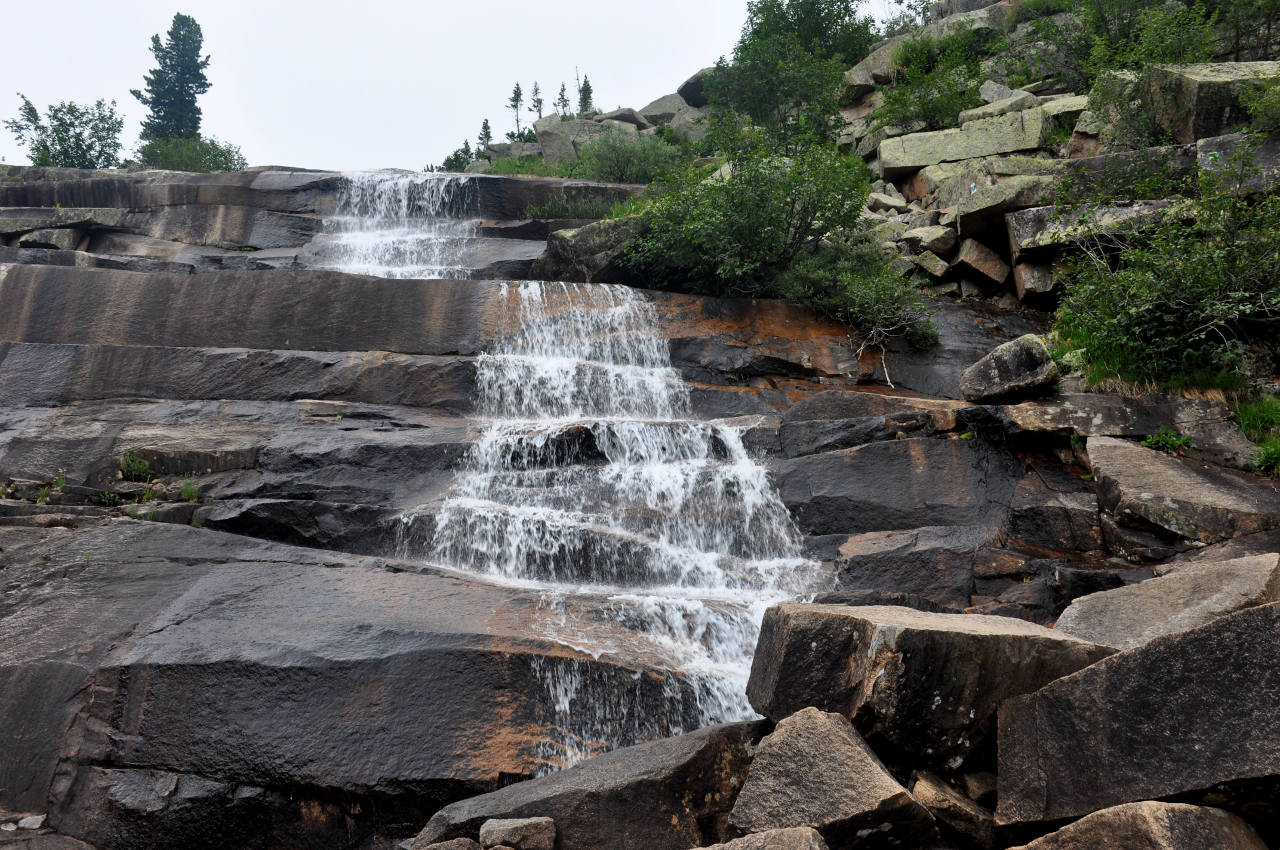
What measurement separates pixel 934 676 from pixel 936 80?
19.7 meters

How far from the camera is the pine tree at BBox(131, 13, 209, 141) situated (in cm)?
3622

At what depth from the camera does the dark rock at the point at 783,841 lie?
3.26 m

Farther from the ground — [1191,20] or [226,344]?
[1191,20]

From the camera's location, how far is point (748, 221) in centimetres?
1315

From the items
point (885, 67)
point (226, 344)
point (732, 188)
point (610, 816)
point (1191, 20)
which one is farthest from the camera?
point (885, 67)

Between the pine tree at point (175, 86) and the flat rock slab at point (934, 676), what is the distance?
40649mm

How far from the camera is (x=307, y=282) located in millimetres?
12203

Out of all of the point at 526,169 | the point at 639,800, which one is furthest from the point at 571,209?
the point at 639,800

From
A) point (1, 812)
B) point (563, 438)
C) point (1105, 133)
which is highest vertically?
point (1105, 133)

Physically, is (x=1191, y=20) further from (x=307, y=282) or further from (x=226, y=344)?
(x=226, y=344)

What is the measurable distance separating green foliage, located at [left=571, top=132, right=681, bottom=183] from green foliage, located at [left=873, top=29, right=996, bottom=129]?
5.90m

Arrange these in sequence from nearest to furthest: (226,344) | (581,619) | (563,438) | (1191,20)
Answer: (581,619) → (563,438) → (226,344) → (1191,20)

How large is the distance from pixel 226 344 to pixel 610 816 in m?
9.90

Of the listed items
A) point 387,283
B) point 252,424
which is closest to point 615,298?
point 387,283
